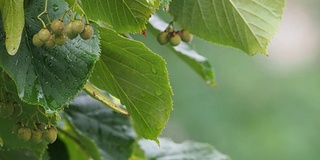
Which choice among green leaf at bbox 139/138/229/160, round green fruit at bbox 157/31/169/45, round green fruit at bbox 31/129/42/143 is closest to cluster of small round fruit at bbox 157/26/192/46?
round green fruit at bbox 157/31/169/45

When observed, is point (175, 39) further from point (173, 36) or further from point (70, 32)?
point (70, 32)

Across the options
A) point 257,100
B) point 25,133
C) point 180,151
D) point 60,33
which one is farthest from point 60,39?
point 257,100

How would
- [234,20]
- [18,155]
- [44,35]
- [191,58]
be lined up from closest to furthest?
1. [44,35]
2. [234,20]
3. [18,155]
4. [191,58]

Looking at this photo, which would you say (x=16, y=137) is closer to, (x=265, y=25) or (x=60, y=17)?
(x=60, y=17)

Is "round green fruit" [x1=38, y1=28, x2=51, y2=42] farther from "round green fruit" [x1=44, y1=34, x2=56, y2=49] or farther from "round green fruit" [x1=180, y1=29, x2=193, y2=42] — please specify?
"round green fruit" [x1=180, y1=29, x2=193, y2=42]

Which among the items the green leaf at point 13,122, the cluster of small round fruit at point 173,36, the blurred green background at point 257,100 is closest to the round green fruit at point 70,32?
the green leaf at point 13,122

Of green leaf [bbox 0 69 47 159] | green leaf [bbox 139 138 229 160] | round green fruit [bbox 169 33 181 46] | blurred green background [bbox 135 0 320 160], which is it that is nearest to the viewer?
green leaf [bbox 0 69 47 159]

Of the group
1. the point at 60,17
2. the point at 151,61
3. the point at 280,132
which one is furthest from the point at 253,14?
the point at 280,132
